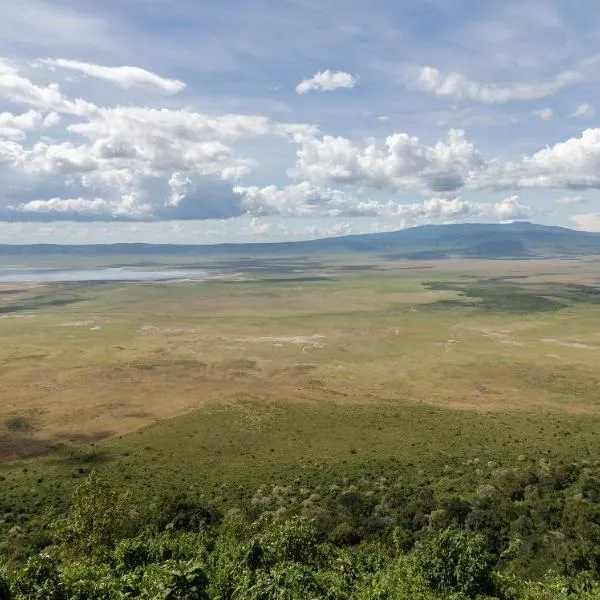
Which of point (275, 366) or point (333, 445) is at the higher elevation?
point (275, 366)

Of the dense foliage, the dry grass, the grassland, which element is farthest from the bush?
the dry grass

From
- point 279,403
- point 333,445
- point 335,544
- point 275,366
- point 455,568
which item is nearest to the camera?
point 455,568

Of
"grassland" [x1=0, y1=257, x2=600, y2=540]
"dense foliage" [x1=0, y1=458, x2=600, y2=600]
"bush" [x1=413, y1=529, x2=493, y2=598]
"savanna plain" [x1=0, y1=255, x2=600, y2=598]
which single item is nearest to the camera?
"dense foliage" [x1=0, y1=458, x2=600, y2=600]

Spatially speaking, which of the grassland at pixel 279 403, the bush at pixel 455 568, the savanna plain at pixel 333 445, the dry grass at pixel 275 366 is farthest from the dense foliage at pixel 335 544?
the dry grass at pixel 275 366

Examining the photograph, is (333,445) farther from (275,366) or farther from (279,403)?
(275,366)

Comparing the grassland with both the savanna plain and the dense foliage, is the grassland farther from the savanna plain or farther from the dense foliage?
the dense foliage

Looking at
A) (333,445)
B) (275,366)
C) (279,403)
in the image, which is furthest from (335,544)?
(275,366)
